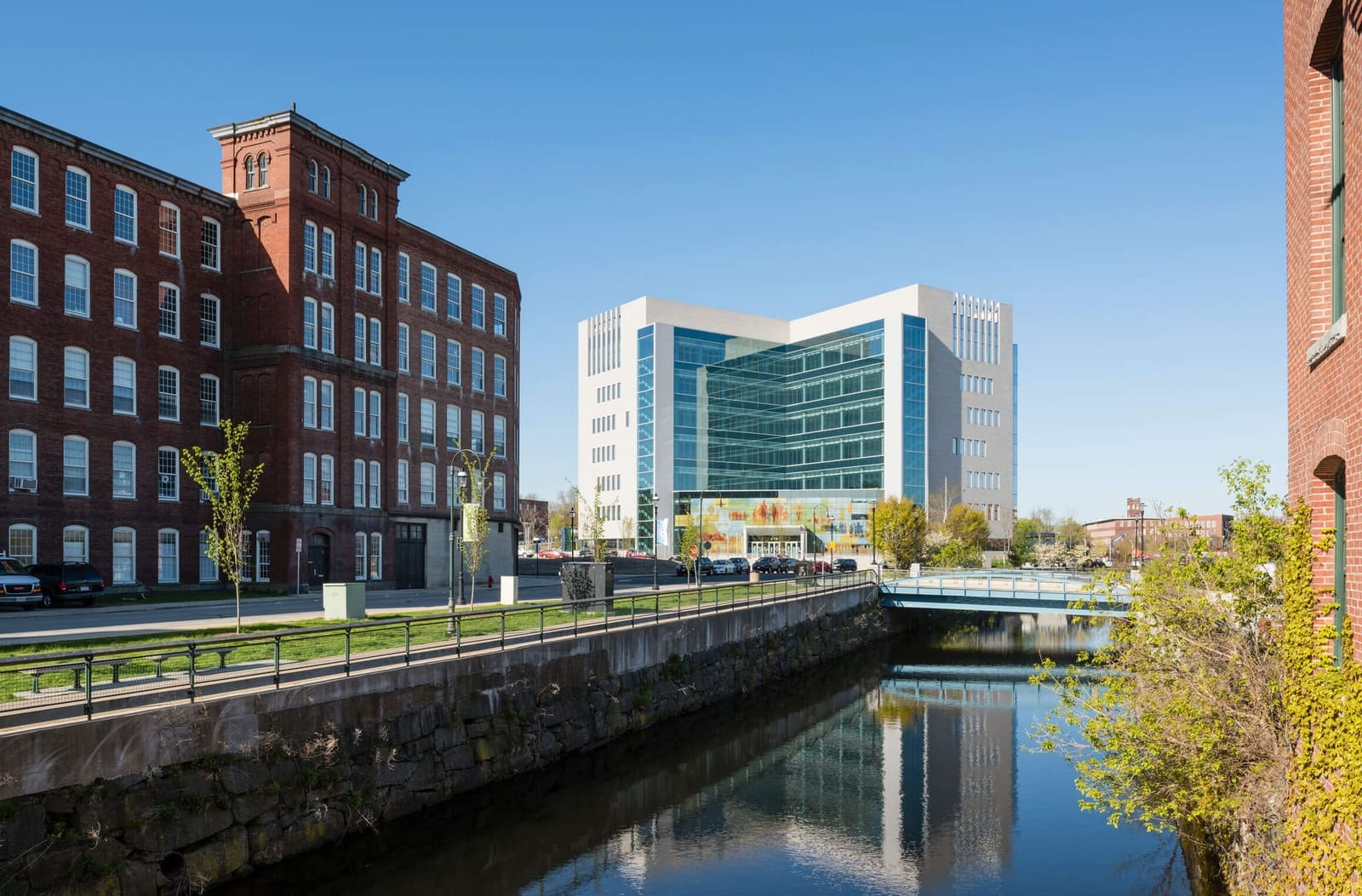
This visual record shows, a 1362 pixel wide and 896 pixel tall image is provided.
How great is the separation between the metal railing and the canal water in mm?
2923

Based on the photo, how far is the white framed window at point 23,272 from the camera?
36.0m

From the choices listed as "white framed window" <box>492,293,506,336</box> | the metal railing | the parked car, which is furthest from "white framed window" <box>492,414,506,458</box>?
the metal railing

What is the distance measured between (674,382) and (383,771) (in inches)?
3730

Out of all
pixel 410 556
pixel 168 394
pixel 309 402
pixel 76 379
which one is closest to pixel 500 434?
pixel 410 556

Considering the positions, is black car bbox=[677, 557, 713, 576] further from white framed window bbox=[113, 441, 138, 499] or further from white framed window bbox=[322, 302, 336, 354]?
white framed window bbox=[113, 441, 138, 499]

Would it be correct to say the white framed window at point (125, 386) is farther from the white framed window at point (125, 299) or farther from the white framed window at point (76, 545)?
the white framed window at point (76, 545)

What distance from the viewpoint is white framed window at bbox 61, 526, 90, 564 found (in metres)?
37.5

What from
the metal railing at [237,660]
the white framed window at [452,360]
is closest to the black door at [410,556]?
the white framed window at [452,360]

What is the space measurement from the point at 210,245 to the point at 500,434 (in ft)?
64.7

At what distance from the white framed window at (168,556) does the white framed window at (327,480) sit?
19.5ft

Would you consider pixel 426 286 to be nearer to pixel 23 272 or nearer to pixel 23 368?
pixel 23 272

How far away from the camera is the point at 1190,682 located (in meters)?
12.5

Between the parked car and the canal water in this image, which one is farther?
the parked car

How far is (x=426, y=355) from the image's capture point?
173ft
